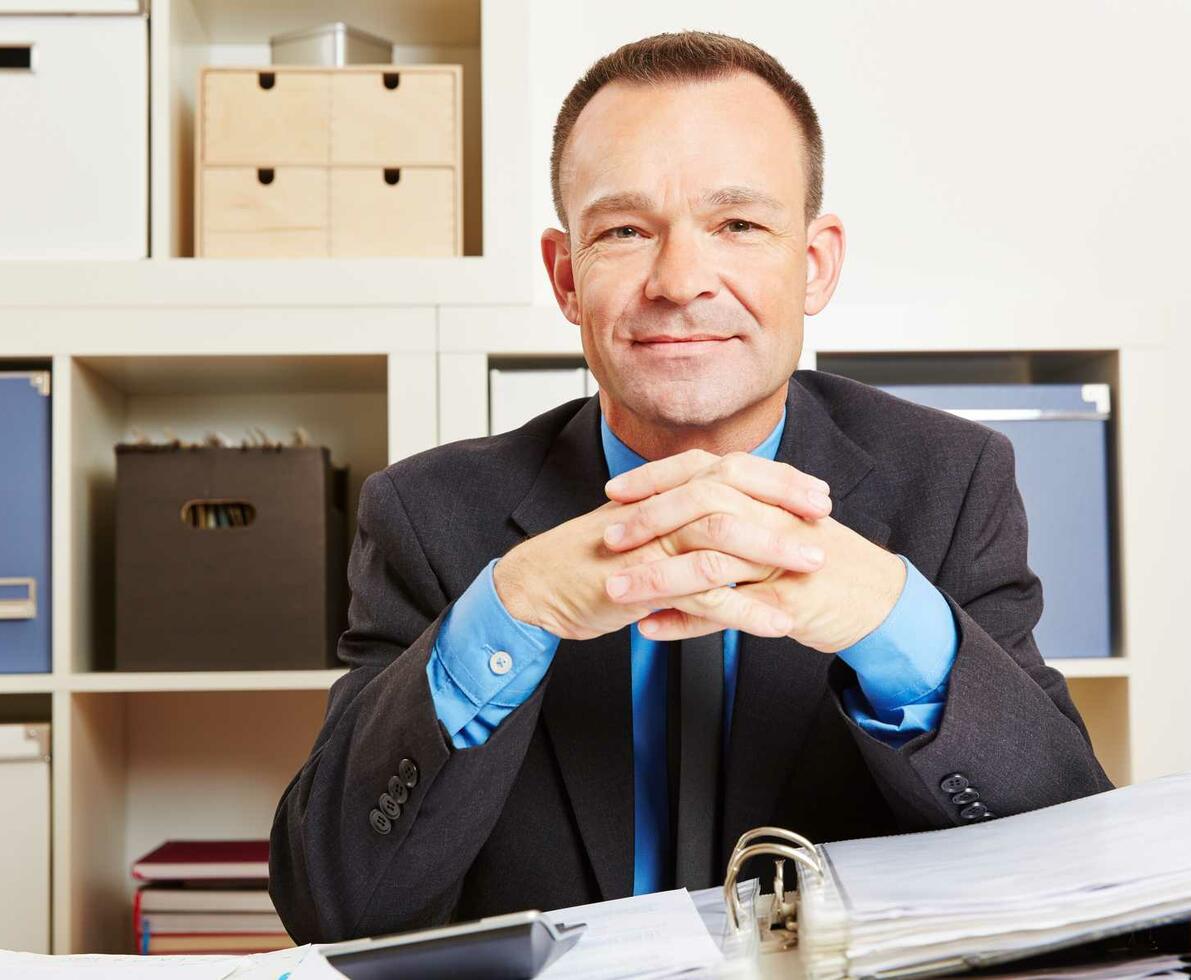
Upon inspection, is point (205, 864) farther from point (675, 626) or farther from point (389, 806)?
point (675, 626)

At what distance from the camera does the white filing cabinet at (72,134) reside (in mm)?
1610

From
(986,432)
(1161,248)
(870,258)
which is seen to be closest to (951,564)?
(986,432)

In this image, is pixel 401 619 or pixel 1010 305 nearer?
A: pixel 401 619

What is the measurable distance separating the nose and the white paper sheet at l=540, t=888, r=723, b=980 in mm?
532

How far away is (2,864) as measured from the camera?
1.55 meters

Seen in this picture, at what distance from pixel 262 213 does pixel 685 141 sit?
80cm

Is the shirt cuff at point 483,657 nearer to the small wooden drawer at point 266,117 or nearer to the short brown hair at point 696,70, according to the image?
the short brown hair at point 696,70

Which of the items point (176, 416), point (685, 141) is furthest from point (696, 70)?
point (176, 416)

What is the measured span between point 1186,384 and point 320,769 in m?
1.61

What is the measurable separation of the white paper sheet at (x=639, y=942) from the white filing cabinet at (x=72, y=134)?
1283mm

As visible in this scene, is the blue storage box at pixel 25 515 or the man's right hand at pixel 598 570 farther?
the blue storage box at pixel 25 515

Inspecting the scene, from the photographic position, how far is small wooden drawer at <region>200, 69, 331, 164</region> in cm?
164

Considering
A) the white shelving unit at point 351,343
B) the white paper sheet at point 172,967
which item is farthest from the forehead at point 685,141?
the white paper sheet at point 172,967

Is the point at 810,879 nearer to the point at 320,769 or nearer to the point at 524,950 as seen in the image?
the point at 524,950
